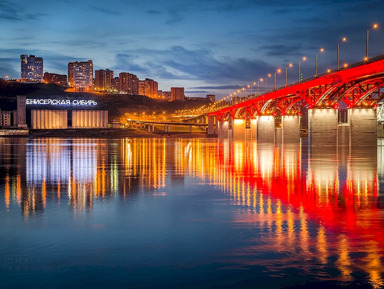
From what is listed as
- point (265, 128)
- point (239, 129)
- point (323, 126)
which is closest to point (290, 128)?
point (265, 128)

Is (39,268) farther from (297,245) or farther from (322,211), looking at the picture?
(322,211)

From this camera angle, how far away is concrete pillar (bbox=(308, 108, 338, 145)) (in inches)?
2840

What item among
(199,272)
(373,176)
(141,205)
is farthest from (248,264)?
(373,176)

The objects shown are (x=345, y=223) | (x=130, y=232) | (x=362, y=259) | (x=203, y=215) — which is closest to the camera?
(x=362, y=259)

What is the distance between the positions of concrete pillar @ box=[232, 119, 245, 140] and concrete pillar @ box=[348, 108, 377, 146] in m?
67.8

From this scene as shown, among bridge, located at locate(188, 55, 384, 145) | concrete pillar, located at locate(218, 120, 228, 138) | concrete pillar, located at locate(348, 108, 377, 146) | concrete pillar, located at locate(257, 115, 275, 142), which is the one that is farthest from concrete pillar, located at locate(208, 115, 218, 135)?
concrete pillar, located at locate(348, 108, 377, 146)

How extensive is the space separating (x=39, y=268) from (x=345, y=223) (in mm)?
7949

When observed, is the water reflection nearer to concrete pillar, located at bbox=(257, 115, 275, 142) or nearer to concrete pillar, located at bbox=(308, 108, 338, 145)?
concrete pillar, located at bbox=(308, 108, 338, 145)

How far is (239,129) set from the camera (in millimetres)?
140250

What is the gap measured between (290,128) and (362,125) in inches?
1183

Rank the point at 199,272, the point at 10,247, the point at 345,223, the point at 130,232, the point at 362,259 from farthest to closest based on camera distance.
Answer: the point at 345,223 < the point at 130,232 < the point at 10,247 < the point at 362,259 < the point at 199,272

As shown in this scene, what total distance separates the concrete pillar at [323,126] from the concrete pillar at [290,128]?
25.5 metres

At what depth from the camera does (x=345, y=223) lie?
1266 cm

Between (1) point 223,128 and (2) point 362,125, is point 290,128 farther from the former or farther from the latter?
(1) point 223,128
